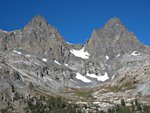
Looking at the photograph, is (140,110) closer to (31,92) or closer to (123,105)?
(123,105)

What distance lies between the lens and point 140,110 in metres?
130

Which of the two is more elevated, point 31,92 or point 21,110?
point 31,92

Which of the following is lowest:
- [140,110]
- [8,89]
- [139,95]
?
[140,110]

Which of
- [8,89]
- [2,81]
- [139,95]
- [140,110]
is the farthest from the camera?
[2,81]

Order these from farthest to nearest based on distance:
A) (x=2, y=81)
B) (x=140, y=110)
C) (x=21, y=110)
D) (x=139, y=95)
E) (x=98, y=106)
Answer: (x=2, y=81)
(x=139, y=95)
(x=98, y=106)
(x=21, y=110)
(x=140, y=110)

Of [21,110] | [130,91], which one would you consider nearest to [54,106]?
[21,110]

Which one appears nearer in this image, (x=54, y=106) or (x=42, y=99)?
(x=54, y=106)

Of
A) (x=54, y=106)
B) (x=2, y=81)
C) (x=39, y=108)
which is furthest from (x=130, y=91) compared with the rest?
(x=2, y=81)

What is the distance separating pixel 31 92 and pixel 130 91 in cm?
8647

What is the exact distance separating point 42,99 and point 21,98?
53.5 feet

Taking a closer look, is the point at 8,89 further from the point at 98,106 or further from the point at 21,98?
the point at 98,106

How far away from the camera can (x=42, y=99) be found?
16925 centimetres

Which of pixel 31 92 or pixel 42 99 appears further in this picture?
pixel 31 92

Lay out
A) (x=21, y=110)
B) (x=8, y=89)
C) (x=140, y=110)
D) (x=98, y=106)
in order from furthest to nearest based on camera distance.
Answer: (x=8, y=89) → (x=98, y=106) → (x=21, y=110) → (x=140, y=110)
